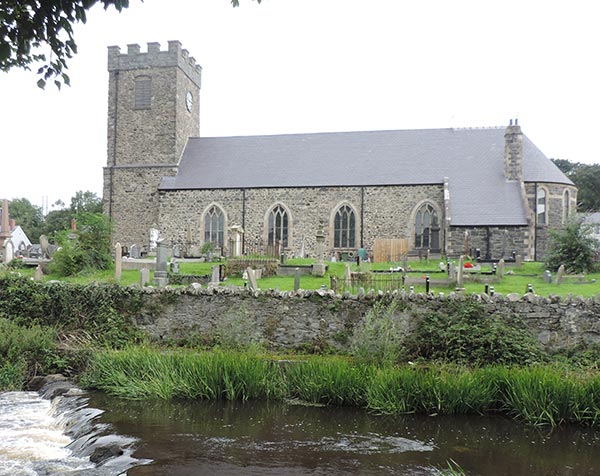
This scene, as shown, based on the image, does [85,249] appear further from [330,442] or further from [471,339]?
[330,442]

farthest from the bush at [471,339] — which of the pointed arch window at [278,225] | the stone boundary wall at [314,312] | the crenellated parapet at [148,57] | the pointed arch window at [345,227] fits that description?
the crenellated parapet at [148,57]

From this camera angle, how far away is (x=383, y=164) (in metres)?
31.5

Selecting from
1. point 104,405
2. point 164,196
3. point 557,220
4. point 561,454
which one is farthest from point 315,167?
point 561,454

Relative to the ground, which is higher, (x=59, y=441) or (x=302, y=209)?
(x=302, y=209)

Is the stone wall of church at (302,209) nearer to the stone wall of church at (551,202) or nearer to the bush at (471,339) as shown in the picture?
the stone wall of church at (551,202)

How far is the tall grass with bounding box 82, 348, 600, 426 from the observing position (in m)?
8.64

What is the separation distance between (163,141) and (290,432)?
92.7ft

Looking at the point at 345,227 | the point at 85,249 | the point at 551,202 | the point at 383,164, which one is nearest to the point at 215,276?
the point at 85,249

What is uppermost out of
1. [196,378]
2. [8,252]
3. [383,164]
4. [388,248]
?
[383,164]

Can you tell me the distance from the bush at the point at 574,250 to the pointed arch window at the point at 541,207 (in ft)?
22.3

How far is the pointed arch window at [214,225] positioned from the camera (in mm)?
32031

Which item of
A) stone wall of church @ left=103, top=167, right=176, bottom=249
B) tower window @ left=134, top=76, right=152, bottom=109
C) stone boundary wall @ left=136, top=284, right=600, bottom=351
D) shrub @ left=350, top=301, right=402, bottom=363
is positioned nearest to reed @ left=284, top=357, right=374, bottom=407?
shrub @ left=350, top=301, right=402, bottom=363

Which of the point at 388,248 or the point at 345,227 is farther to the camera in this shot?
the point at 345,227

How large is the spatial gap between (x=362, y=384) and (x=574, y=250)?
15.7m
